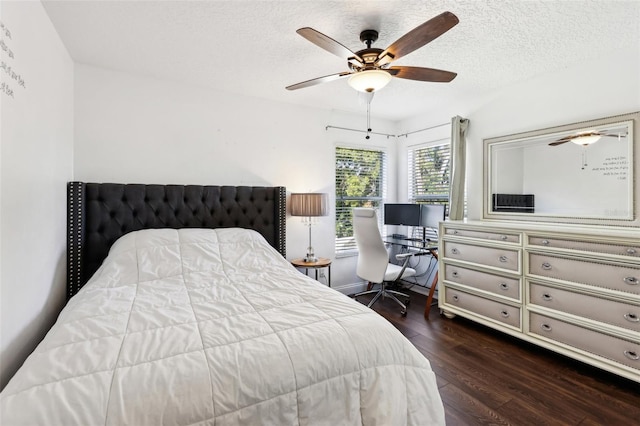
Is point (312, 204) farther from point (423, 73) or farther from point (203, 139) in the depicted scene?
point (423, 73)

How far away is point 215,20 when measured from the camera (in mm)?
1892

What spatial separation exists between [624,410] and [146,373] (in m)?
2.59

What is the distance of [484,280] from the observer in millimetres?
2762

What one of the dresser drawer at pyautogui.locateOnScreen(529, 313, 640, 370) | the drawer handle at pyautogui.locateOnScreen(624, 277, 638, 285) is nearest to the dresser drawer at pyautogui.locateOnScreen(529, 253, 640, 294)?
the drawer handle at pyautogui.locateOnScreen(624, 277, 638, 285)

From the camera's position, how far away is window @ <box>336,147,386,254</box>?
13.0 feet

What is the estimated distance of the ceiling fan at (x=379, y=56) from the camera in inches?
61.0

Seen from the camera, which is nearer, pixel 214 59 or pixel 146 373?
pixel 146 373

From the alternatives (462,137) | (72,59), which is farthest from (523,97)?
(72,59)

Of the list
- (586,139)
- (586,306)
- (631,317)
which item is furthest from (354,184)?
(631,317)

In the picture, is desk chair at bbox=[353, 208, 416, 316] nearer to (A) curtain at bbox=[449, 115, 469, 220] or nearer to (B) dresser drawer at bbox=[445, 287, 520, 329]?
(B) dresser drawer at bbox=[445, 287, 520, 329]

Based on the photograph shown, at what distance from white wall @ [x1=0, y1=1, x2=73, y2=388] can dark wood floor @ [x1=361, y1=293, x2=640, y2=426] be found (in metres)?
2.34

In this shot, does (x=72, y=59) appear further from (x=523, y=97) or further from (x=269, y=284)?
(x=523, y=97)

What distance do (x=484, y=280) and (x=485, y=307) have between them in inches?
9.6

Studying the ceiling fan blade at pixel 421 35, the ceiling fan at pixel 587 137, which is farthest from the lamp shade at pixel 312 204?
the ceiling fan at pixel 587 137
